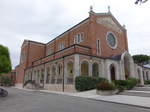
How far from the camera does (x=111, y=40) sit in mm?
23500

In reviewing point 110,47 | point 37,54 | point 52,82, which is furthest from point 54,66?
point 37,54

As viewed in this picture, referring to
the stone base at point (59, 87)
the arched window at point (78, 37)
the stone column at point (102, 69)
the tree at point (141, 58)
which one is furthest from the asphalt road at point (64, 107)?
the tree at point (141, 58)

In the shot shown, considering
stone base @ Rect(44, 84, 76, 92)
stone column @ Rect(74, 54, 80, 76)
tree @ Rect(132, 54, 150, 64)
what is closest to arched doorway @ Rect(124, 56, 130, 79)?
stone column @ Rect(74, 54, 80, 76)

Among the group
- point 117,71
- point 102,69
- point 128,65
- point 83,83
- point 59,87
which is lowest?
point 59,87

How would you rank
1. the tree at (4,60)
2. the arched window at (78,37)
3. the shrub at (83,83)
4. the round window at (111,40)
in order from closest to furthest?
the tree at (4,60) < the shrub at (83,83) < the arched window at (78,37) < the round window at (111,40)

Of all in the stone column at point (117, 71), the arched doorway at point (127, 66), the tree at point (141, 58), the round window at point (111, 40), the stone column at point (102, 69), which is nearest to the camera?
the stone column at point (102, 69)

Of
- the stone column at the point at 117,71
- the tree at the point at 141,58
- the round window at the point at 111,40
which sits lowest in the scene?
the stone column at the point at 117,71

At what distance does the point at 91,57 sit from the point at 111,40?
807 centimetres

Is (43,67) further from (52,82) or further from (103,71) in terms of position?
(103,71)

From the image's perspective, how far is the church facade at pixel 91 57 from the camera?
17469mm

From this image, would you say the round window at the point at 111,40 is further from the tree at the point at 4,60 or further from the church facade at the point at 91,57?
the tree at the point at 4,60

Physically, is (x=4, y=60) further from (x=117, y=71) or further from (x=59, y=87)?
(x=117, y=71)

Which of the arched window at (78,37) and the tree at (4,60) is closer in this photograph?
the tree at (4,60)

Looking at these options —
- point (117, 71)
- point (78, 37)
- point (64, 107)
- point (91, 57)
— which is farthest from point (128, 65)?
point (64, 107)
